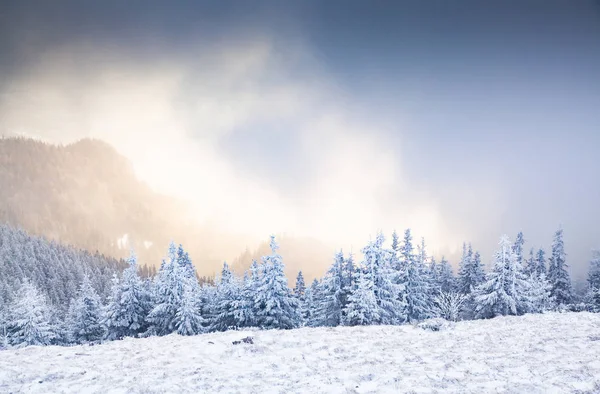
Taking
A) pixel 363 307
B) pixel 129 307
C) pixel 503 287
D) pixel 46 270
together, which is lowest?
pixel 129 307

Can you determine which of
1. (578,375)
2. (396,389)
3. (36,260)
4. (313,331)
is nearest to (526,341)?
(578,375)

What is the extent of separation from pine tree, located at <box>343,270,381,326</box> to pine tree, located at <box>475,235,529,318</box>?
43.0 feet

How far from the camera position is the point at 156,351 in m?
18.7

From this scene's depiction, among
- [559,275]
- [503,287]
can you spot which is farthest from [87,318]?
[559,275]

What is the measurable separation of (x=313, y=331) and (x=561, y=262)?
2233 inches

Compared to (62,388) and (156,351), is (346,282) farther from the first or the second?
(62,388)

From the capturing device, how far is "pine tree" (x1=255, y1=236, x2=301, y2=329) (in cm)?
3397

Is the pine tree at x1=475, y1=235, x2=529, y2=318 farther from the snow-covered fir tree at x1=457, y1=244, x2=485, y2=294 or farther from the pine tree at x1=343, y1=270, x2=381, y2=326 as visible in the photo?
the snow-covered fir tree at x1=457, y1=244, x2=485, y2=294

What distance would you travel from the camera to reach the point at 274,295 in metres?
34.3

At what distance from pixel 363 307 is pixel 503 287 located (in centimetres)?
1659

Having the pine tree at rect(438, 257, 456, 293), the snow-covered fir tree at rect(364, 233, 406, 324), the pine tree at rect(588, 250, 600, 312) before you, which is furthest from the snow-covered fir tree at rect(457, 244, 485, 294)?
the snow-covered fir tree at rect(364, 233, 406, 324)

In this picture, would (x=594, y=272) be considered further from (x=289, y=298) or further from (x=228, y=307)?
(x=228, y=307)

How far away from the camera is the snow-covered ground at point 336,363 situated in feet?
41.5

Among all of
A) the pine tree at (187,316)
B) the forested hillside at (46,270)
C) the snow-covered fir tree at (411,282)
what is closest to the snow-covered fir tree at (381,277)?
the snow-covered fir tree at (411,282)
